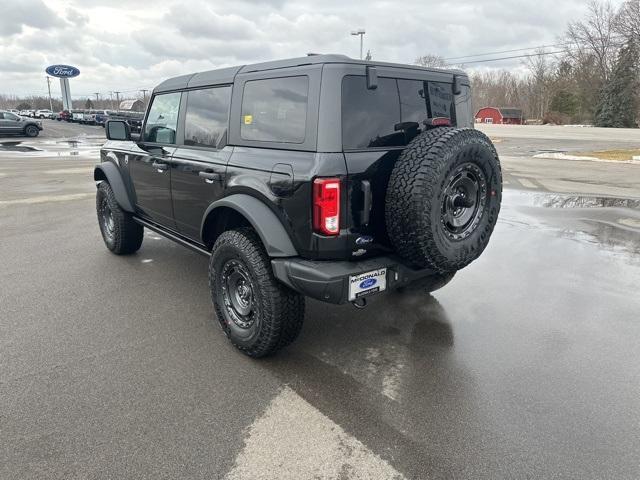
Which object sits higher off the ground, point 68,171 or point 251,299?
point 251,299

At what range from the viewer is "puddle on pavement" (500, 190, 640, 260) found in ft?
20.9

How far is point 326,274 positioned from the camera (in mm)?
2766

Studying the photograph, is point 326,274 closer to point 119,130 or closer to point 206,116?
point 206,116

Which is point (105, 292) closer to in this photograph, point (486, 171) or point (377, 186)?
point (377, 186)

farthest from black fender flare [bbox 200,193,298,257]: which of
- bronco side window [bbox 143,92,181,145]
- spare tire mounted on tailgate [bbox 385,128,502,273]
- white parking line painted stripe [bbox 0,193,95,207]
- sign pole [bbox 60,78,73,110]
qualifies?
sign pole [bbox 60,78,73,110]

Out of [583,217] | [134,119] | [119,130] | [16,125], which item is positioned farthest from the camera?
[16,125]

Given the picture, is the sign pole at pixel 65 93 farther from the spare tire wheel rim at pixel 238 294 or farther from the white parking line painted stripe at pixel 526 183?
the spare tire wheel rim at pixel 238 294

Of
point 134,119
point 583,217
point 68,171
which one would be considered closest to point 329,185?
point 583,217

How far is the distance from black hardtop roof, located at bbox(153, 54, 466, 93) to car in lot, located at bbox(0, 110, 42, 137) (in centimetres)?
2906

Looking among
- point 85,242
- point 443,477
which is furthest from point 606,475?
point 85,242

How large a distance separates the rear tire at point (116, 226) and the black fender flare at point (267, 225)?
8.98 feet

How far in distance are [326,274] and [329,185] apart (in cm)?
53

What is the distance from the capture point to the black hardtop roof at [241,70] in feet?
9.46

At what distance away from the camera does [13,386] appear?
2.94m
